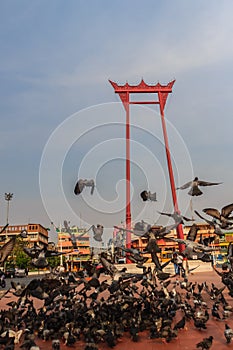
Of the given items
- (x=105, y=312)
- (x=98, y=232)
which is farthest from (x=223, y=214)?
(x=105, y=312)

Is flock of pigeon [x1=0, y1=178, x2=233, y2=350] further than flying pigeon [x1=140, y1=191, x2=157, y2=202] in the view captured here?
No

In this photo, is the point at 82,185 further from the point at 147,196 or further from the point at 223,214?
the point at 223,214

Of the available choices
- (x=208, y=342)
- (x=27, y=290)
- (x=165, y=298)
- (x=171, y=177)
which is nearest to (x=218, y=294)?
(x=165, y=298)

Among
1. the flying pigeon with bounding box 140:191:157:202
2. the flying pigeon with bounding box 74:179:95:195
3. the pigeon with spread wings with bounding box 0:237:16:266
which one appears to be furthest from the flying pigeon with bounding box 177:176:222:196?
the pigeon with spread wings with bounding box 0:237:16:266

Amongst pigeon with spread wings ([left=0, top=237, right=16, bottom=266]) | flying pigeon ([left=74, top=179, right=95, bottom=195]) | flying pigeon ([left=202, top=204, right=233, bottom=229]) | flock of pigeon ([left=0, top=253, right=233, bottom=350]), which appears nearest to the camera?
flock of pigeon ([left=0, top=253, right=233, bottom=350])

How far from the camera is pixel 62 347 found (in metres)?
4.92

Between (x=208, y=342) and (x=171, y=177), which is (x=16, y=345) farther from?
(x=171, y=177)

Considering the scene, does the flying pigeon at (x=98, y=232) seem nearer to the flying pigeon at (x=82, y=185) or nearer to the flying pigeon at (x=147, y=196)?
the flying pigeon at (x=82, y=185)

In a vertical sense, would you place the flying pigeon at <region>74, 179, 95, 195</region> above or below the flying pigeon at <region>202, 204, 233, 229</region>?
above

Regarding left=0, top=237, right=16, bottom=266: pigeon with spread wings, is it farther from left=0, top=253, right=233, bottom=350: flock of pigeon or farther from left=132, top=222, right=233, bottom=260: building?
left=132, top=222, right=233, bottom=260: building

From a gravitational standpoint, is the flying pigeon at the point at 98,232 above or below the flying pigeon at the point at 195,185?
below

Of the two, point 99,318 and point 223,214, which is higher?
point 223,214

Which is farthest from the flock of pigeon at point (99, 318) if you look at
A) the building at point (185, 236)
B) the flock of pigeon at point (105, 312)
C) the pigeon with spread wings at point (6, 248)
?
the building at point (185, 236)

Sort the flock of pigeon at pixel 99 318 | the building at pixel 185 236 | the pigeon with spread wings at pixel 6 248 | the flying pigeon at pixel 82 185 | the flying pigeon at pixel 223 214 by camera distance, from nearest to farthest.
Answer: the flock of pigeon at pixel 99 318, the pigeon with spread wings at pixel 6 248, the flying pigeon at pixel 223 214, the flying pigeon at pixel 82 185, the building at pixel 185 236
